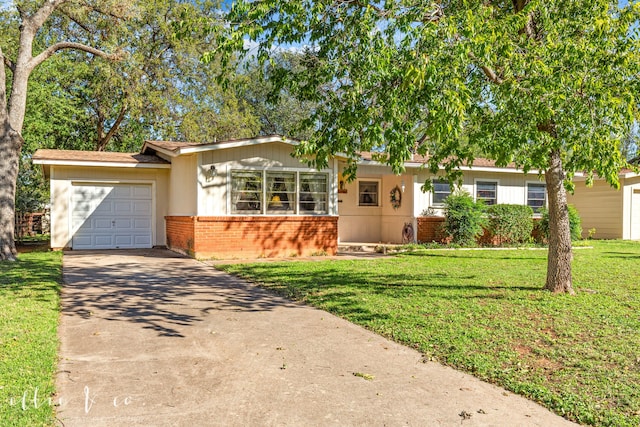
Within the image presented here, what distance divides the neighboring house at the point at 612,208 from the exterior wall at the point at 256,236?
37.5 ft

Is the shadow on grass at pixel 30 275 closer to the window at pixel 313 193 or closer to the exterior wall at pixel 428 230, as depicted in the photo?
the window at pixel 313 193

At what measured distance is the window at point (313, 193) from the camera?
571 inches

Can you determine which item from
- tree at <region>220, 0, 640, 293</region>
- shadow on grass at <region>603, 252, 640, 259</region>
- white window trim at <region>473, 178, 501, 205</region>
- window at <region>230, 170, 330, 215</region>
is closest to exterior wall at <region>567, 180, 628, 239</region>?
white window trim at <region>473, 178, 501, 205</region>

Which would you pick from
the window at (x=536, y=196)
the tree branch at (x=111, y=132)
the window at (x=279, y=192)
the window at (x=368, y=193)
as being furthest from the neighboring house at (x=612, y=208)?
the tree branch at (x=111, y=132)

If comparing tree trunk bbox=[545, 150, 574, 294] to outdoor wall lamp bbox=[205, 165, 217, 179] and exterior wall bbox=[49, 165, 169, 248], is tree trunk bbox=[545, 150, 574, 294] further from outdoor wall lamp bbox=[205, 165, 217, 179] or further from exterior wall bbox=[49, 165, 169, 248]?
exterior wall bbox=[49, 165, 169, 248]

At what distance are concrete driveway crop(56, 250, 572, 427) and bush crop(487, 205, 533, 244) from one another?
11624mm

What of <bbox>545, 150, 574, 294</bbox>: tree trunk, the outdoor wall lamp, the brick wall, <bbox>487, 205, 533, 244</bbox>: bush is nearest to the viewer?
<bbox>545, 150, 574, 294</bbox>: tree trunk

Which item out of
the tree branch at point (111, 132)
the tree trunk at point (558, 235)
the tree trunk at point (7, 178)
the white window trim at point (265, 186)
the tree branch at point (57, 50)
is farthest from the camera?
the tree branch at point (111, 132)

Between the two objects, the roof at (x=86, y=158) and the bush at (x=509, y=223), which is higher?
the roof at (x=86, y=158)

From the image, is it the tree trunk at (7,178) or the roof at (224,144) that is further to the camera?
the tree trunk at (7,178)

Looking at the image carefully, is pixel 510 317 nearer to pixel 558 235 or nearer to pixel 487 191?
pixel 558 235

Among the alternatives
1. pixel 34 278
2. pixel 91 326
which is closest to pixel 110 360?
pixel 91 326

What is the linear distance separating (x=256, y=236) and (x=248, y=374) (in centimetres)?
940

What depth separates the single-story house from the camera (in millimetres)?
13539
